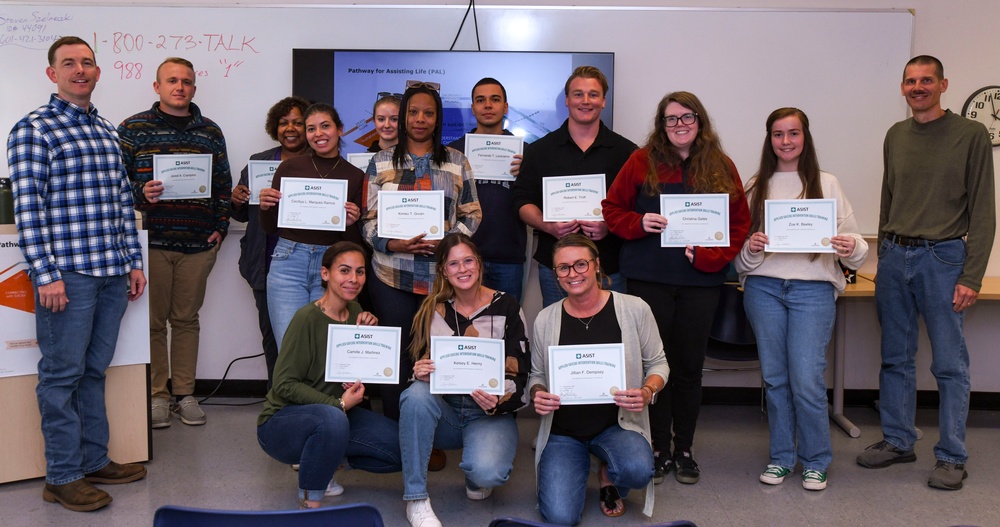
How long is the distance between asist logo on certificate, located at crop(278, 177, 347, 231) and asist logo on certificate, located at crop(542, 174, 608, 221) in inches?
38.4

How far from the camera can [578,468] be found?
3164mm

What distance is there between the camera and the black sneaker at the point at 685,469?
365 cm

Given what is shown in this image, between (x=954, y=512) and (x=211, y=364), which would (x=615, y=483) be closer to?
(x=954, y=512)

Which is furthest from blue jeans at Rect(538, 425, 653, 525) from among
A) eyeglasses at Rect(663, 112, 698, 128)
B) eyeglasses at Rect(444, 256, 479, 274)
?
eyeglasses at Rect(663, 112, 698, 128)

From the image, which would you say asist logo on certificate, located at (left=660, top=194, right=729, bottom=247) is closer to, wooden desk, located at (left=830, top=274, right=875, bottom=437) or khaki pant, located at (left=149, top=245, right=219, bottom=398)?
wooden desk, located at (left=830, top=274, right=875, bottom=437)

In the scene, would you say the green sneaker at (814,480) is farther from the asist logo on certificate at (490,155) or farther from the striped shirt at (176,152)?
the striped shirt at (176,152)

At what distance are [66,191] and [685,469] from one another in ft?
9.51

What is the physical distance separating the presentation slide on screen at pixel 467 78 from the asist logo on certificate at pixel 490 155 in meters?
0.78

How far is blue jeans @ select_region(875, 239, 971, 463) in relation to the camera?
11.9 feet

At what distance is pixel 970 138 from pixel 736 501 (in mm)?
1935

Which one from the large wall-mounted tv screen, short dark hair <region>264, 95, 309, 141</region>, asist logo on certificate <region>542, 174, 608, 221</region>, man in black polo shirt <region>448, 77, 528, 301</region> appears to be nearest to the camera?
asist logo on certificate <region>542, 174, 608, 221</region>

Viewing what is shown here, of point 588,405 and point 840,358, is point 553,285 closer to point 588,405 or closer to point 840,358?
point 588,405

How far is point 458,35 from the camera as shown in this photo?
4.80m

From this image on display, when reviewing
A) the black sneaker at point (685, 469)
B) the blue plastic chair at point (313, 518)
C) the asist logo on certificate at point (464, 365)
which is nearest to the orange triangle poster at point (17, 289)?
the asist logo on certificate at point (464, 365)
